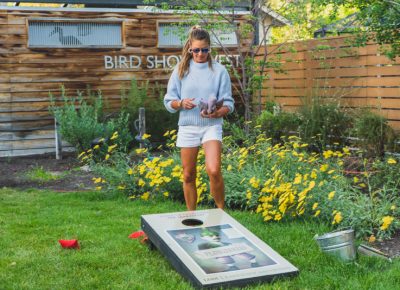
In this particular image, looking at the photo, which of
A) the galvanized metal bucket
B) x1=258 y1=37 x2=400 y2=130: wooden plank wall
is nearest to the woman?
the galvanized metal bucket

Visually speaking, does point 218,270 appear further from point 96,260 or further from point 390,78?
point 390,78

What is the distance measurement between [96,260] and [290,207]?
182cm

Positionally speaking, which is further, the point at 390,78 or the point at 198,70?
the point at 390,78

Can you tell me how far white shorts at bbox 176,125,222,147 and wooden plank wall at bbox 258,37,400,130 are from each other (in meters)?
4.75

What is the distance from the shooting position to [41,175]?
28.4 ft

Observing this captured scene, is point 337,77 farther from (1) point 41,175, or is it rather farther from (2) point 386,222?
(2) point 386,222

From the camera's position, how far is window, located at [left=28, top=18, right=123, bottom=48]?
1090 centimetres

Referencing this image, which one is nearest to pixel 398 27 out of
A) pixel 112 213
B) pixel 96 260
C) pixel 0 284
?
pixel 112 213

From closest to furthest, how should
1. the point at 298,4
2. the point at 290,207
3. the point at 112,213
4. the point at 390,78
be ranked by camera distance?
→ the point at 290,207
the point at 112,213
the point at 390,78
the point at 298,4

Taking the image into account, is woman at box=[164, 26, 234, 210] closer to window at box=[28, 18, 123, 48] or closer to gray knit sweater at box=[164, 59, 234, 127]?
gray knit sweater at box=[164, 59, 234, 127]

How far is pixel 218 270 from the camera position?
372cm

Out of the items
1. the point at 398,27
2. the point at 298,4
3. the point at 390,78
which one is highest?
the point at 298,4

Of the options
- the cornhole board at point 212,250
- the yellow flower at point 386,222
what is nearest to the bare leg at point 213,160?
the cornhole board at point 212,250

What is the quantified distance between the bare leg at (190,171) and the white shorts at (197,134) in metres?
0.06
